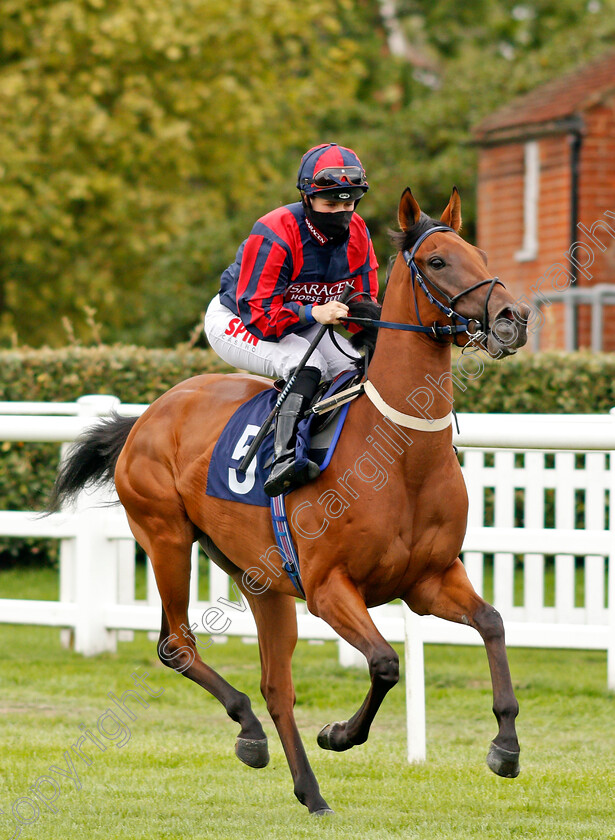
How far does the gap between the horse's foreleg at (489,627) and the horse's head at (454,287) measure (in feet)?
2.81

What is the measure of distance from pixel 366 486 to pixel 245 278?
97cm

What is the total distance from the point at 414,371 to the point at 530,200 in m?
16.1

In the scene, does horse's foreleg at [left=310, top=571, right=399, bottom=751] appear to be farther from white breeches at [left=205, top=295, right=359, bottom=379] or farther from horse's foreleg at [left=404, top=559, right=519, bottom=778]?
white breeches at [left=205, top=295, right=359, bottom=379]

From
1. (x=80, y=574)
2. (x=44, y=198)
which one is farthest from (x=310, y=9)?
(x=80, y=574)

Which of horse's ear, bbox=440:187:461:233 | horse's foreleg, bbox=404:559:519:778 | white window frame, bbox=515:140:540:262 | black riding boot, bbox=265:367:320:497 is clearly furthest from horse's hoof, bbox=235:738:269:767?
white window frame, bbox=515:140:540:262

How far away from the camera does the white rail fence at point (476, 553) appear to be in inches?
243

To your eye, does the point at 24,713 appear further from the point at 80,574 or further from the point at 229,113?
the point at 229,113

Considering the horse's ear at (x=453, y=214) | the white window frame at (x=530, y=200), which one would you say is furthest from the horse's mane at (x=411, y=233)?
the white window frame at (x=530, y=200)

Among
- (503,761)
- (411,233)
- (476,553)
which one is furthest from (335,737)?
(476,553)

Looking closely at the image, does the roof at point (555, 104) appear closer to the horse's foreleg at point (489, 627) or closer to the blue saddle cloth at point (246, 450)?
the blue saddle cloth at point (246, 450)

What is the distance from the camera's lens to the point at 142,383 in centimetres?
905

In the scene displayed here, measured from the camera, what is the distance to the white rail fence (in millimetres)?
6160

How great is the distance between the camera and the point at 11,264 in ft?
63.5

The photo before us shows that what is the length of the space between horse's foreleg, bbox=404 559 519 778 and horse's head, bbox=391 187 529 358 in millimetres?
856
